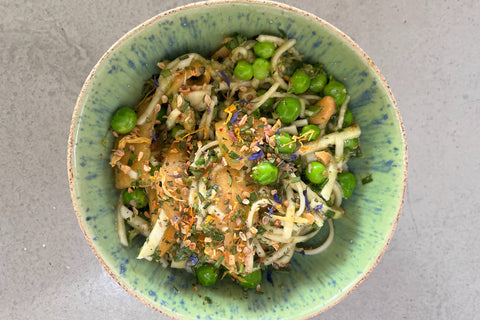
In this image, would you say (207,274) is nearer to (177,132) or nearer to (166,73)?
(177,132)

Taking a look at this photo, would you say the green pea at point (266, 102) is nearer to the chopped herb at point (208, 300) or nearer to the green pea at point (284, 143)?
the green pea at point (284, 143)

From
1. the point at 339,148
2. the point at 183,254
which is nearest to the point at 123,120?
the point at 183,254

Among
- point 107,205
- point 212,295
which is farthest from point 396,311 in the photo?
point 107,205

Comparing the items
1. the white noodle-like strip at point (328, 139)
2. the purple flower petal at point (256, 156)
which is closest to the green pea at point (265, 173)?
the purple flower petal at point (256, 156)

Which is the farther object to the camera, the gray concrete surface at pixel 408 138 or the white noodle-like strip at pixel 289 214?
the gray concrete surface at pixel 408 138

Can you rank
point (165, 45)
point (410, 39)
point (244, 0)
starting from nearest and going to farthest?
point (244, 0), point (165, 45), point (410, 39)

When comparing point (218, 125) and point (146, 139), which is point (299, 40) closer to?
point (218, 125)
